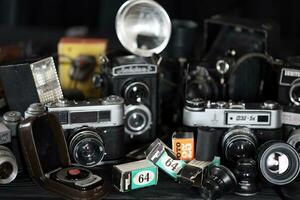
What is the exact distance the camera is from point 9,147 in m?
1.63

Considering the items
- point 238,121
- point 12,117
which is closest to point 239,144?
point 238,121

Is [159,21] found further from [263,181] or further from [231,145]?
[263,181]

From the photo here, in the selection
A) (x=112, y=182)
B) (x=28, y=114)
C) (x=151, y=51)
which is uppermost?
(x=151, y=51)

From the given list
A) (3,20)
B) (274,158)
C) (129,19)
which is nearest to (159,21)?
(129,19)

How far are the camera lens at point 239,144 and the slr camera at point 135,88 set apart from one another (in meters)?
0.22

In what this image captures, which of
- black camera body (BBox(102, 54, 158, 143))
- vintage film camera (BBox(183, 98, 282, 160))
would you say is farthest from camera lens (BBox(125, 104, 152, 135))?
vintage film camera (BBox(183, 98, 282, 160))

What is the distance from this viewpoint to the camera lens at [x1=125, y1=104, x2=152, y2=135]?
1.79m

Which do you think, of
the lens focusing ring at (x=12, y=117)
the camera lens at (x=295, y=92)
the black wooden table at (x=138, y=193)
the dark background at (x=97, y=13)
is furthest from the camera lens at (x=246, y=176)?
the dark background at (x=97, y=13)

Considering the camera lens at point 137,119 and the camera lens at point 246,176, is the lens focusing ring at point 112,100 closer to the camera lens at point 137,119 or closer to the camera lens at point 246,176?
the camera lens at point 137,119

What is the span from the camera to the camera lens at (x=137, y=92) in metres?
1.79

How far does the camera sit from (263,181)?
1.66 m

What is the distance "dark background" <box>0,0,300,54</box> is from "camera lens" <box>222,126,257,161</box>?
1.03 meters

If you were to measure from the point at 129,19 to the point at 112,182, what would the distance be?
17.4 inches

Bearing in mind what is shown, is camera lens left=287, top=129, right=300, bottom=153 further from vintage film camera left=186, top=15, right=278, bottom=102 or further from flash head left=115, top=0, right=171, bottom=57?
flash head left=115, top=0, right=171, bottom=57
